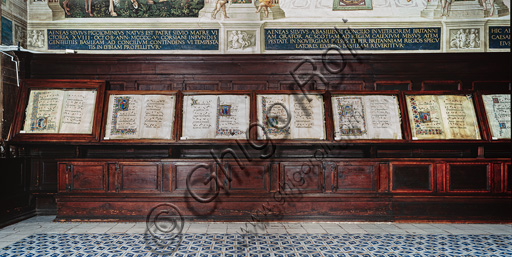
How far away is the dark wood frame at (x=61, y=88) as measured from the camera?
434 cm

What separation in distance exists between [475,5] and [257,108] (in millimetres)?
3826

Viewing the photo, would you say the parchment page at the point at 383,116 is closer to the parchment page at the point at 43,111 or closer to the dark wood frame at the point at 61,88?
the dark wood frame at the point at 61,88

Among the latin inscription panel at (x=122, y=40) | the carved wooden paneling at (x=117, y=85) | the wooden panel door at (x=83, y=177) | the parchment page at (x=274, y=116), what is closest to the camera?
the wooden panel door at (x=83, y=177)

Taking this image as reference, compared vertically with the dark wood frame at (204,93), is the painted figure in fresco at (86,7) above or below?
above

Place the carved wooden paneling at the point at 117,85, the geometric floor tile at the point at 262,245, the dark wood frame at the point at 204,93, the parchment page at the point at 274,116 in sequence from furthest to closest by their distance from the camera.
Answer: the carved wooden paneling at the point at 117,85
the parchment page at the point at 274,116
the dark wood frame at the point at 204,93
the geometric floor tile at the point at 262,245

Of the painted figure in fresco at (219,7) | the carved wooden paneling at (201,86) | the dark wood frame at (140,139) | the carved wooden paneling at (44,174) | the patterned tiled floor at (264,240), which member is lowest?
the patterned tiled floor at (264,240)

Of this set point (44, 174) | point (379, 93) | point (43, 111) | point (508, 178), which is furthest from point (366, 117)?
point (44, 174)

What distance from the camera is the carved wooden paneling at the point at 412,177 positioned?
4.25 metres

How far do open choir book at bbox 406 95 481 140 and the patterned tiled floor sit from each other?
1.22m

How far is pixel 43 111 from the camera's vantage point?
4508 mm

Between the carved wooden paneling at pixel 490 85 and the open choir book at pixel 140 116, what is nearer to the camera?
the open choir book at pixel 140 116

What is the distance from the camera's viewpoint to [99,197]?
165 inches

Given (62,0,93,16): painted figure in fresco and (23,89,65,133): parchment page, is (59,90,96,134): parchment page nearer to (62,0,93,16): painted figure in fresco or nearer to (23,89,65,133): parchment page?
(23,89,65,133): parchment page

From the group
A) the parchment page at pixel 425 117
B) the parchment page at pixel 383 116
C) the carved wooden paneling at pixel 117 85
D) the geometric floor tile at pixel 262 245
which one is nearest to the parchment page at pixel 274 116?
the parchment page at pixel 383 116
